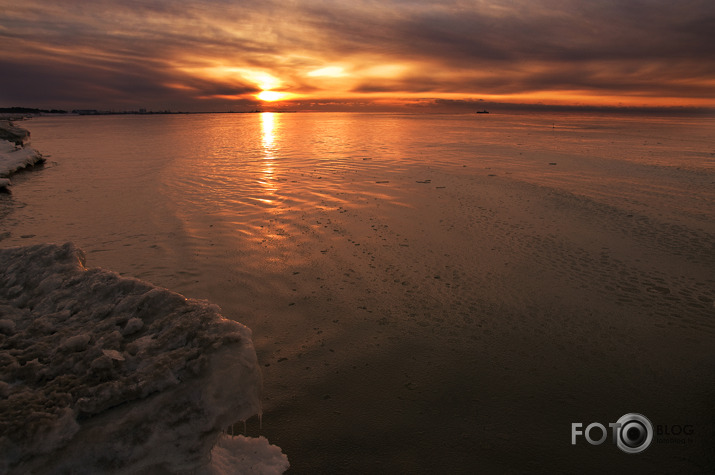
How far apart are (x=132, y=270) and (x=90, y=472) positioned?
15.6 feet

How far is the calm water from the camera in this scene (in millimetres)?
3166

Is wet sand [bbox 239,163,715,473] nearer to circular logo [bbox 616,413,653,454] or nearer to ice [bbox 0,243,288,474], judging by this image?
circular logo [bbox 616,413,653,454]

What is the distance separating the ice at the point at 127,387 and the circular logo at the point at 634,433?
280 cm

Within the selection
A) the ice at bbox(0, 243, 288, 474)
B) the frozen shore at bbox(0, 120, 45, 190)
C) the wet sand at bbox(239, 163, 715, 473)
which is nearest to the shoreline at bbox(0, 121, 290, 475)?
the ice at bbox(0, 243, 288, 474)

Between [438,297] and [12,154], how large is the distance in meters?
22.1

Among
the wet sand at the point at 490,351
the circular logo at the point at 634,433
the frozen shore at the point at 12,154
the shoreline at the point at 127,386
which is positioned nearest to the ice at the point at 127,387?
the shoreline at the point at 127,386

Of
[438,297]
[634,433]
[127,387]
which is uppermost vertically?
[127,387]

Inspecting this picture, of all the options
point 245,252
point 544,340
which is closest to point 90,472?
point 544,340

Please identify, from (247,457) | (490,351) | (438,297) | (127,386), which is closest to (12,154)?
(438,297)

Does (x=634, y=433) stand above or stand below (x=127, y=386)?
below

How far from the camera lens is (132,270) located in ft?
19.9

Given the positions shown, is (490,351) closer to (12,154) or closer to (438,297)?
(438,297)

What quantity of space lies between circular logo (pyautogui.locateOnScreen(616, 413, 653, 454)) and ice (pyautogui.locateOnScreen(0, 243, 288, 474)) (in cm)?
280

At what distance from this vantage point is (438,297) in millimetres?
5453
